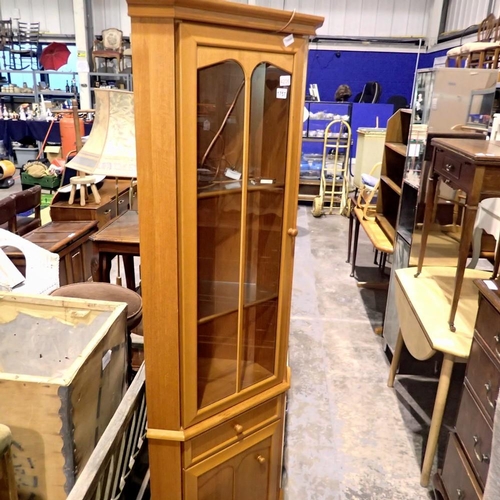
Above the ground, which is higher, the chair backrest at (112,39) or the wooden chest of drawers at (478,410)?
the chair backrest at (112,39)

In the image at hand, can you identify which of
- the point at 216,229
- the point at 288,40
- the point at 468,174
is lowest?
the point at 216,229

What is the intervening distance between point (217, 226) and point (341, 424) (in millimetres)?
1543

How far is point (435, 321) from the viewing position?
210 centimetres

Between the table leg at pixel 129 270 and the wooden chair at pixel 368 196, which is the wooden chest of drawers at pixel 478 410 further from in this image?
the wooden chair at pixel 368 196

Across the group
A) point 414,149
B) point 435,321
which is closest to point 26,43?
point 414,149

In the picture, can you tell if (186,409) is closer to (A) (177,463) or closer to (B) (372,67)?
(A) (177,463)

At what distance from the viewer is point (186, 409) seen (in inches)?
58.5

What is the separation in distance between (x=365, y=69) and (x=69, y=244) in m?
9.23

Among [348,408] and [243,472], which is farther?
[348,408]

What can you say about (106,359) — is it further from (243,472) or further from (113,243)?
(113,243)

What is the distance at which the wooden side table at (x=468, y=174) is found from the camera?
6.14 feet

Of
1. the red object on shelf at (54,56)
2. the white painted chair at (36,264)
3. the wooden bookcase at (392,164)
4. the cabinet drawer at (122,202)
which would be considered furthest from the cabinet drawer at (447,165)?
the red object on shelf at (54,56)

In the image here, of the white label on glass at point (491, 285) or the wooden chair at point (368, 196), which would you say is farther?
the wooden chair at point (368, 196)

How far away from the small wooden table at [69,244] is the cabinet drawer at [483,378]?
2.33 meters
